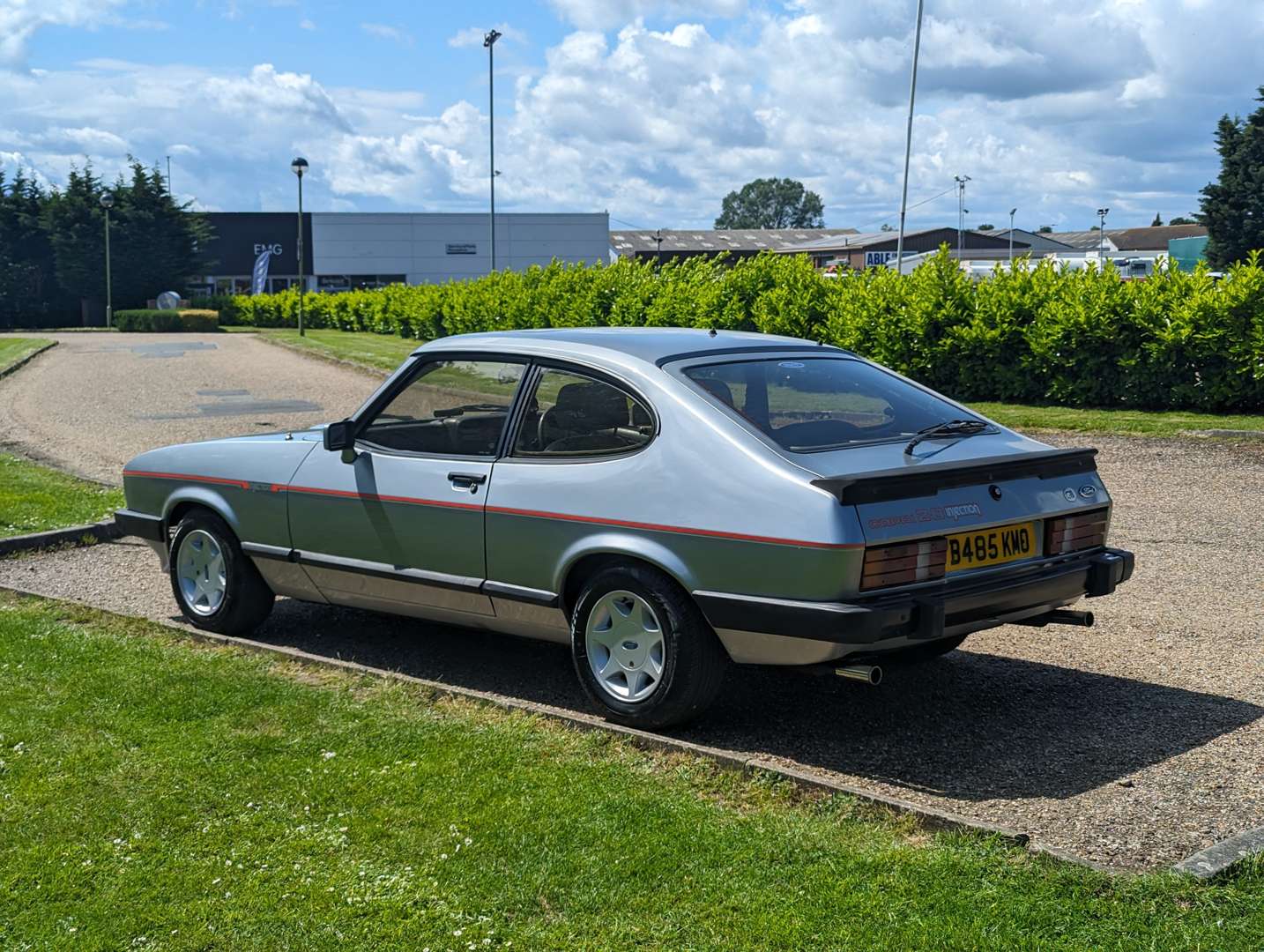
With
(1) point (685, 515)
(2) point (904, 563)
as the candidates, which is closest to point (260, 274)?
(1) point (685, 515)

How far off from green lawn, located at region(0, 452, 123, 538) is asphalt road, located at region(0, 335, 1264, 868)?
2.92 ft

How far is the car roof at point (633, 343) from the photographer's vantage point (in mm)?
5758

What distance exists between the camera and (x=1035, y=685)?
5.99 metres

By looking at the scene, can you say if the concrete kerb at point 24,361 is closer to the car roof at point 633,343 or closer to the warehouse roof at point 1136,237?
the car roof at point 633,343

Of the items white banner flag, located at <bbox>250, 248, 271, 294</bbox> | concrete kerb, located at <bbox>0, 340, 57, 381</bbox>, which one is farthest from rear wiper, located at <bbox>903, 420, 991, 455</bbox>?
white banner flag, located at <bbox>250, 248, 271, 294</bbox>

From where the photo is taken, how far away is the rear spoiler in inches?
185

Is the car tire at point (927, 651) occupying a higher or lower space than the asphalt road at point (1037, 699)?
higher

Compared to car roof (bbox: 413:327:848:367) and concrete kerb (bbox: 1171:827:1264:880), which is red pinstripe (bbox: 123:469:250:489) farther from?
concrete kerb (bbox: 1171:827:1264:880)

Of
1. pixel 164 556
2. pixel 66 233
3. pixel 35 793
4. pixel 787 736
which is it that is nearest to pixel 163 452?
pixel 164 556

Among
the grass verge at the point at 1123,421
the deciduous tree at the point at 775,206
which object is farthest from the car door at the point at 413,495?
the deciduous tree at the point at 775,206

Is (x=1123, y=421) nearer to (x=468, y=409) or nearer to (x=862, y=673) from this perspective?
(x=468, y=409)

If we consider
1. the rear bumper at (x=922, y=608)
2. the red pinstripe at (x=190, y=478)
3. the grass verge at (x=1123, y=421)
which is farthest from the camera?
the grass verge at (x=1123, y=421)

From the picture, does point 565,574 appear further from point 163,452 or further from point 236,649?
point 163,452

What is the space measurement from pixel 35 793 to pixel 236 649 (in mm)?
2010
